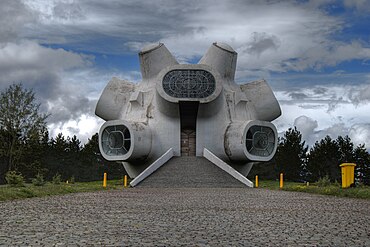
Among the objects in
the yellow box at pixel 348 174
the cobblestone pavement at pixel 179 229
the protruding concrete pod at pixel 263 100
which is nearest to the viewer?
the cobblestone pavement at pixel 179 229

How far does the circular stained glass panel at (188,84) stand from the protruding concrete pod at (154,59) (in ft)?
11.9

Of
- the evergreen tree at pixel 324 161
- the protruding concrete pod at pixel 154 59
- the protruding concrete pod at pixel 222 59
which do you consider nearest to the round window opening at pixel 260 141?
the protruding concrete pod at pixel 222 59

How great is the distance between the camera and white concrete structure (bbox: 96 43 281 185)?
3850 centimetres

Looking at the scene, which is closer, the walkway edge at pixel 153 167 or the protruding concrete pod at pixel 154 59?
the walkway edge at pixel 153 167

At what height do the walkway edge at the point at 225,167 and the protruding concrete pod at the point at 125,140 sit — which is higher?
the protruding concrete pod at the point at 125,140

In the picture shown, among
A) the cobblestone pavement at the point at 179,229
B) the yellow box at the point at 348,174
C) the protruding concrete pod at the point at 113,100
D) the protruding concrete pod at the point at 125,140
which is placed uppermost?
the protruding concrete pod at the point at 113,100

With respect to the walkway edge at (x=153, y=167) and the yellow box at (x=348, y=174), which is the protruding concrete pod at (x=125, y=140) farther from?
the yellow box at (x=348, y=174)

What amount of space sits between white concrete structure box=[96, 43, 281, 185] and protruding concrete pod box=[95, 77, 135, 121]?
2 cm

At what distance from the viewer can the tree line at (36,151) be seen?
45.0m

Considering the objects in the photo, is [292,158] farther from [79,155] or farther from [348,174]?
[348,174]

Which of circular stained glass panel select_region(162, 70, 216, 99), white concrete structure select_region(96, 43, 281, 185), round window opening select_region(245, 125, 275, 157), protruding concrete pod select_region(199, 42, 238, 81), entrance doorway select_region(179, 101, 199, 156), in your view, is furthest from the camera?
protruding concrete pod select_region(199, 42, 238, 81)

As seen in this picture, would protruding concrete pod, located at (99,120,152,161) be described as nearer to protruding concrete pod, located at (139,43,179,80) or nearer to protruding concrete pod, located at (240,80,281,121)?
protruding concrete pod, located at (139,43,179,80)

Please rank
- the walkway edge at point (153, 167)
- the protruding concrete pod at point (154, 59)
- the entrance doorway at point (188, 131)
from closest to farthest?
the walkway edge at point (153, 167), the entrance doorway at point (188, 131), the protruding concrete pod at point (154, 59)

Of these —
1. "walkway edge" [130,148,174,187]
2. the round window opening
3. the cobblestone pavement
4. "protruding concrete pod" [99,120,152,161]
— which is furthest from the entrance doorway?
the cobblestone pavement
